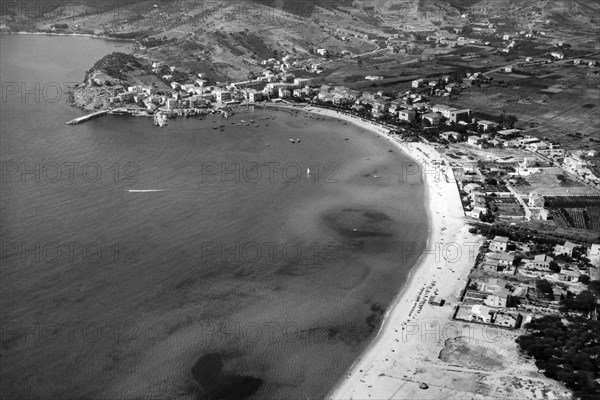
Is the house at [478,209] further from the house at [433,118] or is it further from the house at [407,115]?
the house at [407,115]

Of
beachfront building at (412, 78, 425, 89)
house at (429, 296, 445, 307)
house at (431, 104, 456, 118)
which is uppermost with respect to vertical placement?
beachfront building at (412, 78, 425, 89)

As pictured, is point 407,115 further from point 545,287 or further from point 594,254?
point 545,287

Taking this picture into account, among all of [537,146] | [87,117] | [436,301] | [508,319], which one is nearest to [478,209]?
[436,301]

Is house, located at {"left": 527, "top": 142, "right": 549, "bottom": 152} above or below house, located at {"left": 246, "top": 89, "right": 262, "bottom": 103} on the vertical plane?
below

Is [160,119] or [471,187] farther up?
[160,119]

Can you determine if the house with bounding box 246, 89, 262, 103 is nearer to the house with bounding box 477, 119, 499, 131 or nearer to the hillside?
the hillside

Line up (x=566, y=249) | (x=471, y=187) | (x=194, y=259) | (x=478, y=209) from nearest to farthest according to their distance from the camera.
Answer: (x=194, y=259)
(x=566, y=249)
(x=478, y=209)
(x=471, y=187)

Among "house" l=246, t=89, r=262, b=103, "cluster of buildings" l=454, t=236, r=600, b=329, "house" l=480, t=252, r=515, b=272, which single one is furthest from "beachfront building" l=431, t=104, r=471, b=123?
"house" l=480, t=252, r=515, b=272

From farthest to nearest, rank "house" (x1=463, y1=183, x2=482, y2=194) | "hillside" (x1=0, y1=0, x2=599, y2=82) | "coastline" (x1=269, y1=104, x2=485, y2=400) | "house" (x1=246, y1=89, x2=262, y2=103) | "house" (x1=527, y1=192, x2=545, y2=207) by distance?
"hillside" (x1=0, y1=0, x2=599, y2=82), "house" (x1=246, y1=89, x2=262, y2=103), "house" (x1=463, y1=183, x2=482, y2=194), "house" (x1=527, y1=192, x2=545, y2=207), "coastline" (x1=269, y1=104, x2=485, y2=400)
